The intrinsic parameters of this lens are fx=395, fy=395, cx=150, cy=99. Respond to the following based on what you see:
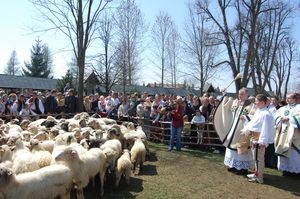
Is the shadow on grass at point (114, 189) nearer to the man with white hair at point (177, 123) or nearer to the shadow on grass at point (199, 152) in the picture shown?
the shadow on grass at point (199, 152)

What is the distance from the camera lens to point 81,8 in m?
17.8

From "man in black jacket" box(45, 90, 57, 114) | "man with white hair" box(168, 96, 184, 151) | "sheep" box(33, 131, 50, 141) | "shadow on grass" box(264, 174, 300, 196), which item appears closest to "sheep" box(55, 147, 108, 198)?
"sheep" box(33, 131, 50, 141)

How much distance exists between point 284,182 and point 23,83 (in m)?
46.2

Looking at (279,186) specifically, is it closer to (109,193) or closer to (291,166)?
(291,166)

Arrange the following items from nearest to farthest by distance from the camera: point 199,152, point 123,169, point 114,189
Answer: point 114,189
point 123,169
point 199,152

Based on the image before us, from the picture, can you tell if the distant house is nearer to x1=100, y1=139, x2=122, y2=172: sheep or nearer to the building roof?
the building roof

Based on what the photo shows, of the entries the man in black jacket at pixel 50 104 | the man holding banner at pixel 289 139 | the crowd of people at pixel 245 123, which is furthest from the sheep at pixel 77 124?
the man holding banner at pixel 289 139

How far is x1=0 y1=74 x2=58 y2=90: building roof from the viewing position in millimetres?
50406

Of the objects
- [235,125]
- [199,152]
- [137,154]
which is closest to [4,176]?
[137,154]

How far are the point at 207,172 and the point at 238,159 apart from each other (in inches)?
36.7

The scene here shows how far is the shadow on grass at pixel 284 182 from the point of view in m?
9.14

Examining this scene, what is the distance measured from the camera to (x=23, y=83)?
51.2 metres

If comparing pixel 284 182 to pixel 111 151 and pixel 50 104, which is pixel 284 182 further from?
pixel 50 104

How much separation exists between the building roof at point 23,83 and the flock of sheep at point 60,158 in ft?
135
